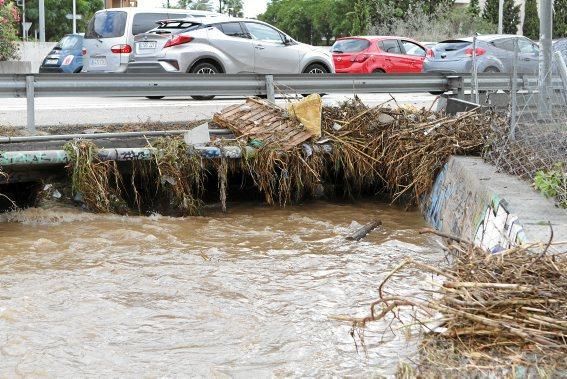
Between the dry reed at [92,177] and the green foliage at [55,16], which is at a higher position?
the green foliage at [55,16]

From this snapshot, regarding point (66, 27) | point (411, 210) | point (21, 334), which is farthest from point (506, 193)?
point (66, 27)

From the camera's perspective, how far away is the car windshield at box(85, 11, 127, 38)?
59.0ft

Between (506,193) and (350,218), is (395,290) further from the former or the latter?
(350,218)

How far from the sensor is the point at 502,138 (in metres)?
8.68

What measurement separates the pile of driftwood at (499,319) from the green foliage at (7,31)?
964 inches

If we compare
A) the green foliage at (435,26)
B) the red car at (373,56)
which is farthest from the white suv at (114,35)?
the green foliage at (435,26)

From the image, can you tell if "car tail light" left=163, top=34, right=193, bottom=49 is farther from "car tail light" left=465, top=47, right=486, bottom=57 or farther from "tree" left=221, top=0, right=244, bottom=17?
"tree" left=221, top=0, right=244, bottom=17

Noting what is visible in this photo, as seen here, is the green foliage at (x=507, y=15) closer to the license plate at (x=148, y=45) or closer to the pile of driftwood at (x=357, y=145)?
the license plate at (x=148, y=45)

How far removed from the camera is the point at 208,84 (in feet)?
36.8

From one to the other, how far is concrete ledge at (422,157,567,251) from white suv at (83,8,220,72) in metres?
9.83

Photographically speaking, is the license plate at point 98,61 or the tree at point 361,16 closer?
the license plate at point 98,61

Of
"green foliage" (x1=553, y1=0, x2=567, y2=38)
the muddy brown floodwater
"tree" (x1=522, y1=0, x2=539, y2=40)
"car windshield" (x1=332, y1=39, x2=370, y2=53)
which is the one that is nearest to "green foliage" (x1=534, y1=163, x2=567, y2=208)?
the muddy brown floodwater

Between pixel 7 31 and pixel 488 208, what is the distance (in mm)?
23444

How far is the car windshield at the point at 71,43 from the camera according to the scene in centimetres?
2328
